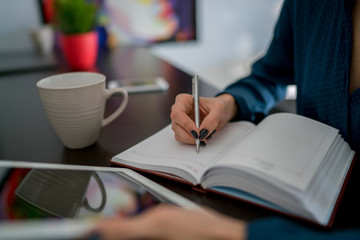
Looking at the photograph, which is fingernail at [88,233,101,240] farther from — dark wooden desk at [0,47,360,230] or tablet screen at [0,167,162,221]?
dark wooden desk at [0,47,360,230]

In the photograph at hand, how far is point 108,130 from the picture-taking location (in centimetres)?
71

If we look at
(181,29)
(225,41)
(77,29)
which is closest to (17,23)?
(77,29)

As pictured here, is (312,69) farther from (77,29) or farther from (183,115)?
(77,29)

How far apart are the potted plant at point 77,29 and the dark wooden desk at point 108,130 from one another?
10 cm

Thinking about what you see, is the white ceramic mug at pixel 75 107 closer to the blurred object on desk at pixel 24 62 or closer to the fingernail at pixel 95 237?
the fingernail at pixel 95 237

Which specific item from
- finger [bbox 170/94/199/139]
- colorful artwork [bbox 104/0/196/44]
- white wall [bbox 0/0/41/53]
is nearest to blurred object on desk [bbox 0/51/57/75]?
white wall [bbox 0/0/41/53]

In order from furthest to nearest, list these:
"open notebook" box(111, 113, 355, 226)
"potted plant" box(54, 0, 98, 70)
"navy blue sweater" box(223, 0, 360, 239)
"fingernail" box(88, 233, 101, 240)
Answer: "potted plant" box(54, 0, 98, 70) < "navy blue sweater" box(223, 0, 360, 239) < "open notebook" box(111, 113, 355, 226) < "fingernail" box(88, 233, 101, 240)

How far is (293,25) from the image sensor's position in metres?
0.77

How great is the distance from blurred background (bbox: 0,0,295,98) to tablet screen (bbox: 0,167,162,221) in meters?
1.27

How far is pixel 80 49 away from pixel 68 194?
3.05 feet

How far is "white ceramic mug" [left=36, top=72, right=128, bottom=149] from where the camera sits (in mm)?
548

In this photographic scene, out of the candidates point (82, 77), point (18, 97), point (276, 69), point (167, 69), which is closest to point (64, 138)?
point (82, 77)

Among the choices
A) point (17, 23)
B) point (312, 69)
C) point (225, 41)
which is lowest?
point (225, 41)

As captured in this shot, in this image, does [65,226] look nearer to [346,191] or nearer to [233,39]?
[346,191]
